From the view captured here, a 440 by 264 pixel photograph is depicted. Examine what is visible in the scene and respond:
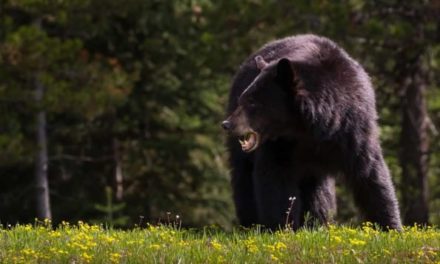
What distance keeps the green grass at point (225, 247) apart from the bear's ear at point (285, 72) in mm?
1559

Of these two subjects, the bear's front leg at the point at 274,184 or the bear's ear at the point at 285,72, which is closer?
the bear's ear at the point at 285,72

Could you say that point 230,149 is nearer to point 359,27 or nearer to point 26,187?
point 359,27

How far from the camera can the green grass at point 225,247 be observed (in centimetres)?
777

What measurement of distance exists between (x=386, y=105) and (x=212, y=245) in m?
12.9

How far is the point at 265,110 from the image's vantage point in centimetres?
999

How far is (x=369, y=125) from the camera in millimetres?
9930

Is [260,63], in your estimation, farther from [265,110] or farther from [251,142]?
[251,142]

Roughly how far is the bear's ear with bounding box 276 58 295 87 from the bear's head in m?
0.02

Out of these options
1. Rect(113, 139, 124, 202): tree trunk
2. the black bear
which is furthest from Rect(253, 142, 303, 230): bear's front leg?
Rect(113, 139, 124, 202): tree trunk

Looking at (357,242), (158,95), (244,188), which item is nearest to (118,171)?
(158,95)

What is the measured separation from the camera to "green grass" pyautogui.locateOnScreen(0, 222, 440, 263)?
777 centimetres

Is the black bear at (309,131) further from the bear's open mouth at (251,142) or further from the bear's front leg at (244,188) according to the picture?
the bear's front leg at (244,188)

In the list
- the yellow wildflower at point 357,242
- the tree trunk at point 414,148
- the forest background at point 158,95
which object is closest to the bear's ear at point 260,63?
the yellow wildflower at point 357,242

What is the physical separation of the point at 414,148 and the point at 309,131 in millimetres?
10435
